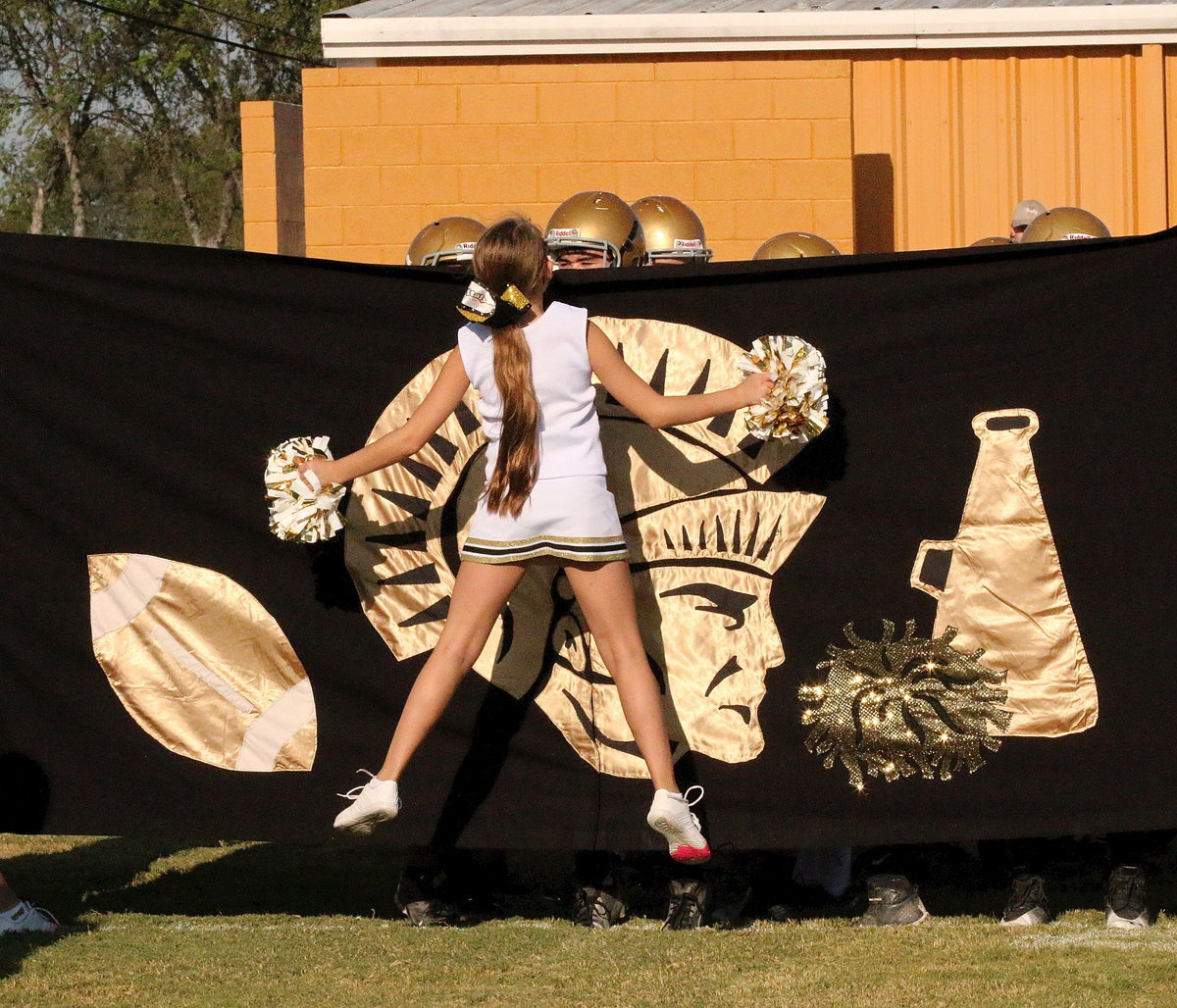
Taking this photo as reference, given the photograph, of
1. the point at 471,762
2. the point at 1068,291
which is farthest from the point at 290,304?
the point at 1068,291

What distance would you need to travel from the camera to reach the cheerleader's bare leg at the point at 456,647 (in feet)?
14.3

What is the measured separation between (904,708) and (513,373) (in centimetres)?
146

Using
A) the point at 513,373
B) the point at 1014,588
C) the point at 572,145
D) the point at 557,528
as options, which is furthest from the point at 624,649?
the point at 572,145

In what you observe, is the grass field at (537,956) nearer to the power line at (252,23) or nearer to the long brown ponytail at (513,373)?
the long brown ponytail at (513,373)

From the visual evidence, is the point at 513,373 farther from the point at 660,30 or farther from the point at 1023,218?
the point at 660,30

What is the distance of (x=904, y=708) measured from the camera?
4.59 metres

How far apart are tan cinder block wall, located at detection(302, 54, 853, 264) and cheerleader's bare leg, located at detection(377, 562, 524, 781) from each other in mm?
5424

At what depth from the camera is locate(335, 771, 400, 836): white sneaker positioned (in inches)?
169

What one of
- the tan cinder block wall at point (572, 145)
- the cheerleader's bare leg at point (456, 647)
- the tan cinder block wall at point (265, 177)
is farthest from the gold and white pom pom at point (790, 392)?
the tan cinder block wall at point (265, 177)

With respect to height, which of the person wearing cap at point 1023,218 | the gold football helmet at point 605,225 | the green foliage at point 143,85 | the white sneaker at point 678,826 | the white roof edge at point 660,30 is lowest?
the white sneaker at point 678,826

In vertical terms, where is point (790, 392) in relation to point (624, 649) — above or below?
above

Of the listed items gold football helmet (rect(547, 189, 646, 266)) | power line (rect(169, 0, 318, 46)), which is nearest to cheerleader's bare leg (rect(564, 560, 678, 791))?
gold football helmet (rect(547, 189, 646, 266))

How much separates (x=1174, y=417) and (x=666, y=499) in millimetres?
1446

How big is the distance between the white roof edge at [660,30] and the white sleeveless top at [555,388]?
226 inches
